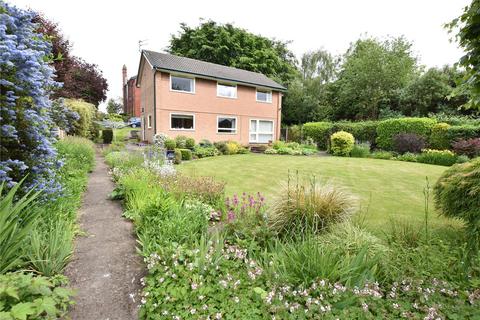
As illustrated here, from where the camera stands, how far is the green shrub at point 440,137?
46.3 ft

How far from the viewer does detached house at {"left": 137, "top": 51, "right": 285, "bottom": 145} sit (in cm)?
1673

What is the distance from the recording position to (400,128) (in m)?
16.2

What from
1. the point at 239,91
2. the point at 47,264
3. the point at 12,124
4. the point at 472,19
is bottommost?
the point at 47,264

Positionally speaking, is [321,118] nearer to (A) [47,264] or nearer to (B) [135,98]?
(B) [135,98]

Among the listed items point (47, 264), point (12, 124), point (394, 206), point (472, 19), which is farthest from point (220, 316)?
point (394, 206)

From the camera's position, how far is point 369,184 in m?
7.89

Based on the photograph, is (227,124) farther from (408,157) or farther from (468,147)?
(468,147)

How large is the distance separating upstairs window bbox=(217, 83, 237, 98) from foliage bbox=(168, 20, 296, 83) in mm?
11516

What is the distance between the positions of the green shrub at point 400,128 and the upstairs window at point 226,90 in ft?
35.1

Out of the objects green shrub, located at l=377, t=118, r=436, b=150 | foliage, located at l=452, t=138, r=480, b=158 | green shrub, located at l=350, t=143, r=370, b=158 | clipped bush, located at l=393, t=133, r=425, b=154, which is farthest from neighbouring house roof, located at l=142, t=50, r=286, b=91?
foliage, located at l=452, t=138, r=480, b=158

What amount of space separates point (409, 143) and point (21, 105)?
1728cm

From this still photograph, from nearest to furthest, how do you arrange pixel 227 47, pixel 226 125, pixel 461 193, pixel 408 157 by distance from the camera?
pixel 461 193 < pixel 408 157 < pixel 226 125 < pixel 227 47

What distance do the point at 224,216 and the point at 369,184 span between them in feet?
18.4

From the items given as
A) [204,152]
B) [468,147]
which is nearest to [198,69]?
[204,152]
